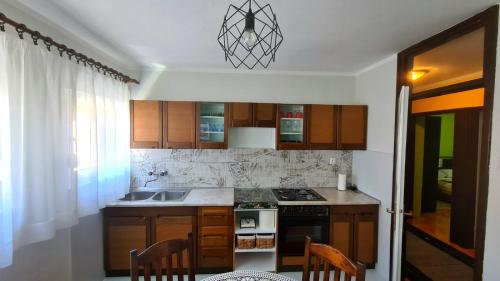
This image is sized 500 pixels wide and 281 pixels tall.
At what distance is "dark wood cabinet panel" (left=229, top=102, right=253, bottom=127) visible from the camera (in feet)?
9.70

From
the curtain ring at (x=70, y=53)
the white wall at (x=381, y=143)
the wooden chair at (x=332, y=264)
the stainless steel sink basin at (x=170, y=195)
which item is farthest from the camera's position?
the stainless steel sink basin at (x=170, y=195)

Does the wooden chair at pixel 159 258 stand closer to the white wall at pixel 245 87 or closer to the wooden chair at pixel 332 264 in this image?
the wooden chair at pixel 332 264

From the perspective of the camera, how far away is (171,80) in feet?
10.4

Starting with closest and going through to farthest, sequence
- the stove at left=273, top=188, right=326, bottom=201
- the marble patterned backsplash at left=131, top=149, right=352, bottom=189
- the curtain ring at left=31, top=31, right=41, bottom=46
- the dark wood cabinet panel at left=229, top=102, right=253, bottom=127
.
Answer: the curtain ring at left=31, top=31, right=41, bottom=46
the stove at left=273, top=188, right=326, bottom=201
the dark wood cabinet panel at left=229, top=102, right=253, bottom=127
the marble patterned backsplash at left=131, top=149, right=352, bottom=189

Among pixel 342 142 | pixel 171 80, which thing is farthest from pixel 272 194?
pixel 171 80

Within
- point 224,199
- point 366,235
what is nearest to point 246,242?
point 224,199

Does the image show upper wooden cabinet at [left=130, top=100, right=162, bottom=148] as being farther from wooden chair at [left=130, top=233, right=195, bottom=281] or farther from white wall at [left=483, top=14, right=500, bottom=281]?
white wall at [left=483, top=14, right=500, bottom=281]

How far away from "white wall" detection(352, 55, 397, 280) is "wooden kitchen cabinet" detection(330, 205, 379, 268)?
0.24 ft

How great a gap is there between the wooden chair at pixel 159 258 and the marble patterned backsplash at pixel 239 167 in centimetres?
173

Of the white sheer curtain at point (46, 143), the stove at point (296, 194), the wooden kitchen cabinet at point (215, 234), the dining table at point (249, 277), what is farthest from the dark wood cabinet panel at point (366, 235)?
the white sheer curtain at point (46, 143)

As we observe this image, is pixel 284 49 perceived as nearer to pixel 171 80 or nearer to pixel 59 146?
pixel 171 80

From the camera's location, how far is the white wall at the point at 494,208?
1.50 m

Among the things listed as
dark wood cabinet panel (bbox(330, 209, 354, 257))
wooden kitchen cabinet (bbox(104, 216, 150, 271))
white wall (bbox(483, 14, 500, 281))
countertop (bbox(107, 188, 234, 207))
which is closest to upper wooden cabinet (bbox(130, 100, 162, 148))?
countertop (bbox(107, 188, 234, 207))

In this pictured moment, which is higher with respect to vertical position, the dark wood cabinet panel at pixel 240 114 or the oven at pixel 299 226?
the dark wood cabinet panel at pixel 240 114
